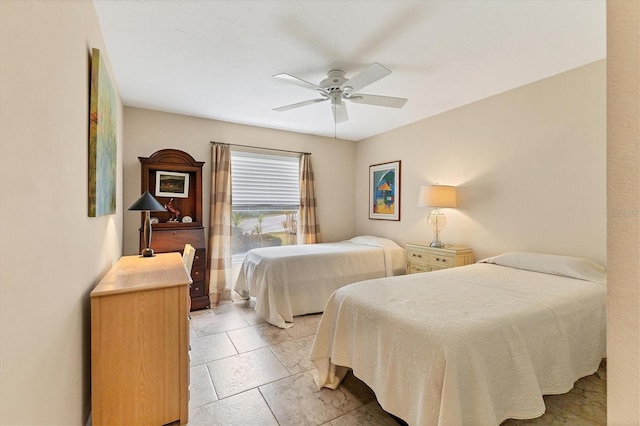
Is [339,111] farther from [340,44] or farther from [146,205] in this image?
[146,205]

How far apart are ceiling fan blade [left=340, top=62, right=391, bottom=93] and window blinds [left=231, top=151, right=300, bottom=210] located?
2.25 metres

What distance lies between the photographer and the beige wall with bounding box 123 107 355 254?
3.54 meters

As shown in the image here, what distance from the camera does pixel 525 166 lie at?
2912 mm

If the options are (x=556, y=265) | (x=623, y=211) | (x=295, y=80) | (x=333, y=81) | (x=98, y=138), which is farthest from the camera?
(x=333, y=81)

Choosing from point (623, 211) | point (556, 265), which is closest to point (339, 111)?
point (556, 265)

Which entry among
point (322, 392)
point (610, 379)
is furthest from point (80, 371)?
point (610, 379)

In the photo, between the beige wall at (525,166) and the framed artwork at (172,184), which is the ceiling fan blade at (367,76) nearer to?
the beige wall at (525,166)

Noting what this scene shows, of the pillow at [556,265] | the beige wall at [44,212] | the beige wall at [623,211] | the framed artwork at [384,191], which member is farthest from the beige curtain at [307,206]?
the beige wall at [623,211]

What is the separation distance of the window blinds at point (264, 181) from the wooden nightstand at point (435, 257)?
82.0 inches

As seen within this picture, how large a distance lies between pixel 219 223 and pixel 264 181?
100 centimetres

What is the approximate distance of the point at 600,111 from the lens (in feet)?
7.90

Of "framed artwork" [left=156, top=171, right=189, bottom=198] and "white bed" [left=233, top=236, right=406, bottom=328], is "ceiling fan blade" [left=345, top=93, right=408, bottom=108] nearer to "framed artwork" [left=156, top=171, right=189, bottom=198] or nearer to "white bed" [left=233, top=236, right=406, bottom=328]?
"white bed" [left=233, top=236, right=406, bottom=328]

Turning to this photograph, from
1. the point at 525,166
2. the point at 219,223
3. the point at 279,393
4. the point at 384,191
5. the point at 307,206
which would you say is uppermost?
the point at 525,166

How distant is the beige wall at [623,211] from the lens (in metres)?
0.49
